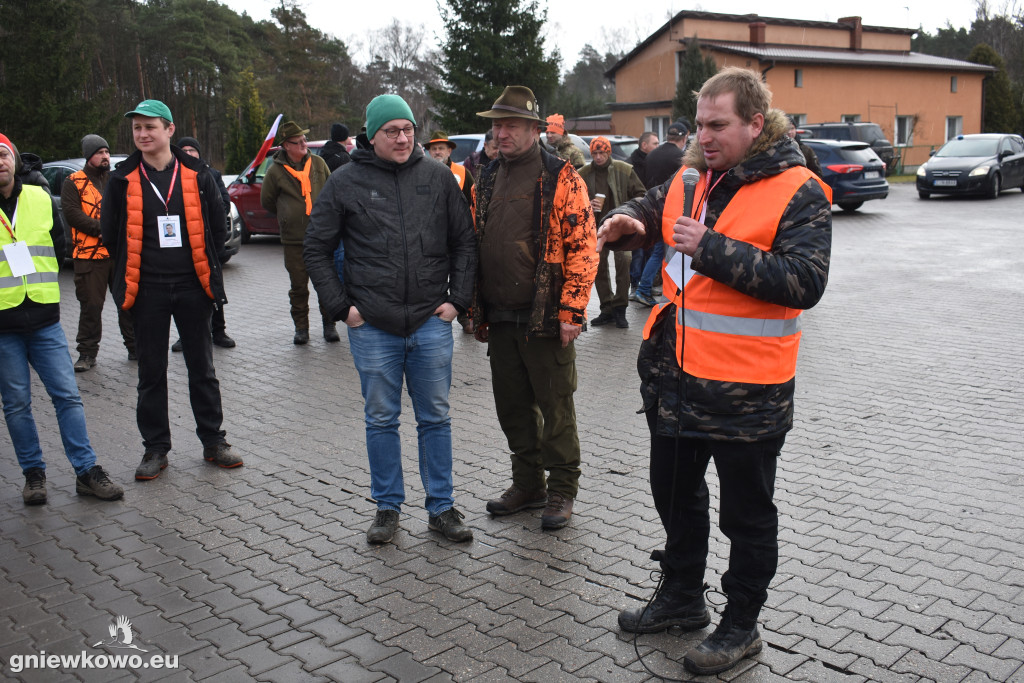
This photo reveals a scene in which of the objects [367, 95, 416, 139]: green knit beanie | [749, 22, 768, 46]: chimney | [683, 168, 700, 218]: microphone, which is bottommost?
[683, 168, 700, 218]: microphone

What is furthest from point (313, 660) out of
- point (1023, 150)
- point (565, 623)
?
point (1023, 150)

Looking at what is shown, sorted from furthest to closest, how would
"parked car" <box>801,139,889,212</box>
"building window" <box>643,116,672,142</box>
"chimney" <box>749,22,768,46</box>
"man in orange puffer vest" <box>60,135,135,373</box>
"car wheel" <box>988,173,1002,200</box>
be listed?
"building window" <box>643,116,672,142</box>, "chimney" <box>749,22,768,46</box>, "car wheel" <box>988,173,1002,200</box>, "parked car" <box>801,139,889,212</box>, "man in orange puffer vest" <box>60,135,135,373</box>

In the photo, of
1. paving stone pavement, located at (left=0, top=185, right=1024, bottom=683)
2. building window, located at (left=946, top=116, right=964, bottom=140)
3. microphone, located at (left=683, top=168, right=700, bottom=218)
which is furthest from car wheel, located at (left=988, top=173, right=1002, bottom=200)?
building window, located at (left=946, top=116, right=964, bottom=140)

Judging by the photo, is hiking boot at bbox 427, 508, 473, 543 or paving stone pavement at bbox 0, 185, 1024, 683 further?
hiking boot at bbox 427, 508, 473, 543

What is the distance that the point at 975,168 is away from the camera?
77.1ft

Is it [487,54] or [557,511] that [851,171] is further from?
[557,511]

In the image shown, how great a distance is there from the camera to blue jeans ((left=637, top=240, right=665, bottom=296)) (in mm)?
10680

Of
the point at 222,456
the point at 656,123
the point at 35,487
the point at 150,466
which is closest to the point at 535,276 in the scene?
the point at 222,456

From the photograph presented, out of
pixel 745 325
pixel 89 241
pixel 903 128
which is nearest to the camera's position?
pixel 745 325

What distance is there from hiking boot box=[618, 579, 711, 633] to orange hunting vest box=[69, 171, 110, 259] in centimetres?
675

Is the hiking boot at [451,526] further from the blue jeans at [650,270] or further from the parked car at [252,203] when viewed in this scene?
the parked car at [252,203]

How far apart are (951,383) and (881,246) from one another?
363 inches

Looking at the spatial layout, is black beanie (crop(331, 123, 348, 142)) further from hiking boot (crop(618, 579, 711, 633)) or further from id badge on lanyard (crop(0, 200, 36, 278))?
hiking boot (crop(618, 579, 711, 633))

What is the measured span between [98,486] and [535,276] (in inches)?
112
